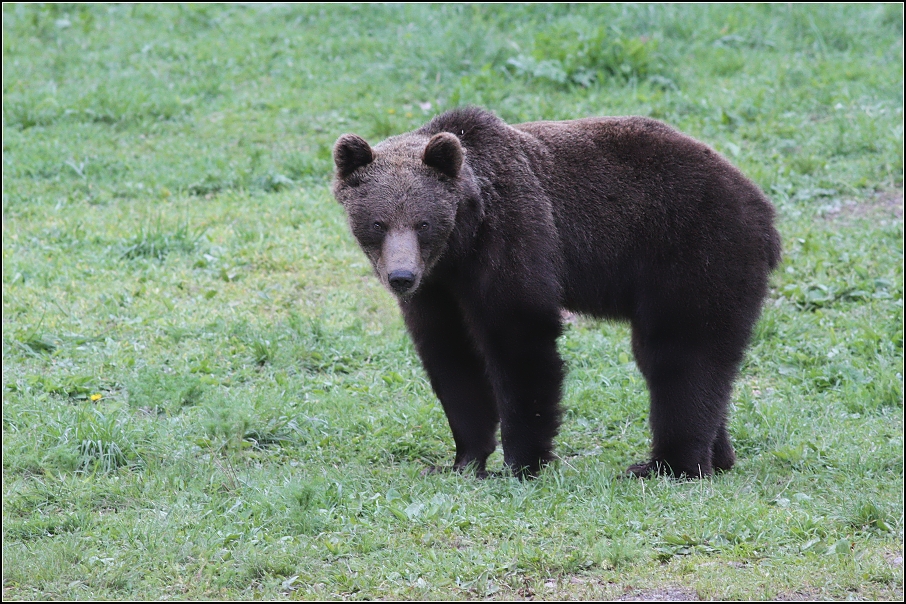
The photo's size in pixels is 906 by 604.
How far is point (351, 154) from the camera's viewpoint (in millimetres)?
5859

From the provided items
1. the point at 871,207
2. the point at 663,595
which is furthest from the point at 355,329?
the point at 871,207

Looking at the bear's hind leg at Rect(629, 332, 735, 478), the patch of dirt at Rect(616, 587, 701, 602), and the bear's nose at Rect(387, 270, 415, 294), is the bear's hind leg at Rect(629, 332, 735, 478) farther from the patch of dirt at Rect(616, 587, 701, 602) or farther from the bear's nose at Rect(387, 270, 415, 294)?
the bear's nose at Rect(387, 270, 415, 294)

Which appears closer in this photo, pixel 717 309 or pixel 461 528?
pixel 461 528

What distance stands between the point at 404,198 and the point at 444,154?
13.0 inches

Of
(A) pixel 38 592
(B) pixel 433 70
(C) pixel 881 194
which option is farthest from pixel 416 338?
(B) pixel 433 70

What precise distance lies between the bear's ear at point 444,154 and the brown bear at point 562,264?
0.01 m

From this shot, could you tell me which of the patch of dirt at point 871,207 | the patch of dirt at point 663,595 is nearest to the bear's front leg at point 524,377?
the patch of dirt at point 663,595

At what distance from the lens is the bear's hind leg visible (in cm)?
620

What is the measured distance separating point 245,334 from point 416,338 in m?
2.25

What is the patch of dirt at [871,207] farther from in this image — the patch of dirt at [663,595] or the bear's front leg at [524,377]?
the patch of dirt at [663,595]

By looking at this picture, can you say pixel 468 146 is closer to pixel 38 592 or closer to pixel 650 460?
pixel 650 460

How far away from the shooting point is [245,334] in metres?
8.10

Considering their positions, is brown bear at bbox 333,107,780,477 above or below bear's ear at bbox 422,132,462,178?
below

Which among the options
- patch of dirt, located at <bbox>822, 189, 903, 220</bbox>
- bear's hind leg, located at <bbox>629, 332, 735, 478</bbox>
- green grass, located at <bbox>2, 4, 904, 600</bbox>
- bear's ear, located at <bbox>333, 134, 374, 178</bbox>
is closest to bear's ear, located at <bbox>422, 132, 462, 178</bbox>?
bear's ear, located at <bbox>333, 134, 374, 178</bbox>
